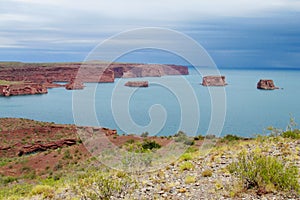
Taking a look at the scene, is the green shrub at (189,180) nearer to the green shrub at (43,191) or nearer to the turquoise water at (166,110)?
the green shrub at (43,191)

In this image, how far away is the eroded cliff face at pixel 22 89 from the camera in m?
114

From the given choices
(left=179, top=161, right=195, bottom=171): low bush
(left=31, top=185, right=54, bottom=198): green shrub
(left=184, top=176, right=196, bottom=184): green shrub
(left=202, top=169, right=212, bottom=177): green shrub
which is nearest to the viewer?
(left=184, top=176, right=196, bottom=184): green shrub

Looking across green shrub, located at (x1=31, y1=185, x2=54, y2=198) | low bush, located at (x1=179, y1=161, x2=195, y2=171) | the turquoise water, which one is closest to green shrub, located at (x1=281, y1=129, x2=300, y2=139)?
low bush, located at (x1=179, y1=161, x2=195, y2=171)

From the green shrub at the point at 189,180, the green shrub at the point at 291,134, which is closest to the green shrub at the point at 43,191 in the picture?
the green shrub at the point at 189,180

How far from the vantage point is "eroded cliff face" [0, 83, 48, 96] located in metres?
114

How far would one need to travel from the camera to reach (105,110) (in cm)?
5947

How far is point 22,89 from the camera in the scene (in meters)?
116

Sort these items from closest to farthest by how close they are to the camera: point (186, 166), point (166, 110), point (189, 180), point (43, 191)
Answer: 1. point (189, 180)
2. point (43, 191)
3. point (186, 166)
4. point (166, 110)

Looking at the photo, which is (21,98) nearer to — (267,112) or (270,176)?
(267,112)

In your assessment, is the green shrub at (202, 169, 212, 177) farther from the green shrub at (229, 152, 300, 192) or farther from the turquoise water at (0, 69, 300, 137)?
the turquoise water at (0, 69, 300, 137)

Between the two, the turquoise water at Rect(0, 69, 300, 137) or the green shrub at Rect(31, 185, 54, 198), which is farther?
the turquoise water at Rect(0, 69, 300, 137)

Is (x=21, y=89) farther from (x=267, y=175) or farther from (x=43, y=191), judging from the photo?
(x=267, y=175)

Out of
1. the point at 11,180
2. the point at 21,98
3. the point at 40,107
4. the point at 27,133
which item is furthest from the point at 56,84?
the point at 11,180

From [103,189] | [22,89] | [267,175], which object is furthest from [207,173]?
[22,89]
